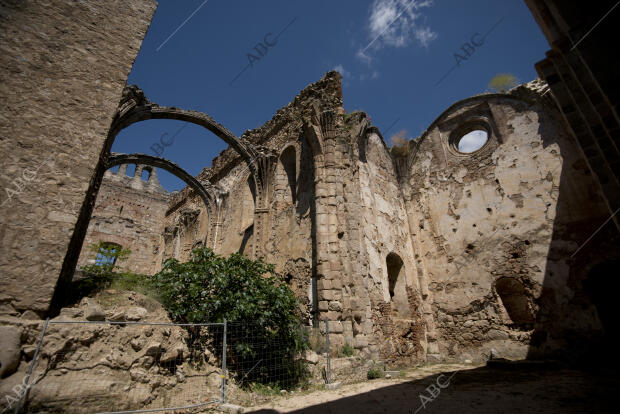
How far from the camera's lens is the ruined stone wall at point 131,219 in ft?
63.8

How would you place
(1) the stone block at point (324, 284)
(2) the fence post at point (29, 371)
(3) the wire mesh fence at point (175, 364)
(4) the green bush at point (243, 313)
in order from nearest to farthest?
(2) the fence post at point (29, 371), (3) the wire mesh fence at point (175, 364), (4) the green bush at point (243, 313), (1) the stone block at point (324, 284)

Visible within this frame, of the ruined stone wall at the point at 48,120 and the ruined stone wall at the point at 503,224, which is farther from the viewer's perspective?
the ruined stone wall at the point at 503,224

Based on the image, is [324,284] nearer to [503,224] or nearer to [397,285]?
[397,285]

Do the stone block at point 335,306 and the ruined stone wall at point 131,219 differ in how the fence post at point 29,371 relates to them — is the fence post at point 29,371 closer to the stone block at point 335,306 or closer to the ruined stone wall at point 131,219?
the stone block at point 335,306

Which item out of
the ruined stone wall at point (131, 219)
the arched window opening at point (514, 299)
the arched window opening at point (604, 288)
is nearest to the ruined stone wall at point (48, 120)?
the arched window opening at point (514, 299)

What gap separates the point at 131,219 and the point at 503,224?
21316mm

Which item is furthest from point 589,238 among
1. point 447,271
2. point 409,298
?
point 409,298

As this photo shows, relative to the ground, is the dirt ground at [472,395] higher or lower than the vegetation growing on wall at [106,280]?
lower

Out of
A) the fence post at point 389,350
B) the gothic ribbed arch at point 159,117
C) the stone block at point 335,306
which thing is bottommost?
the fence post at point 389,350

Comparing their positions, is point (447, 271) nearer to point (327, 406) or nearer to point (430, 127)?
point (430, 127)

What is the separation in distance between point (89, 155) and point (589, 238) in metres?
11.0

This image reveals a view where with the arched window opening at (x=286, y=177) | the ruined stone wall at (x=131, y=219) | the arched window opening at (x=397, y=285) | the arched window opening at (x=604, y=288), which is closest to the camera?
the arched window opening at (x=604, y=288)

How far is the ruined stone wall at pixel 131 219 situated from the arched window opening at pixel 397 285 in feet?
50.1

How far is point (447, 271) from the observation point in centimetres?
980
